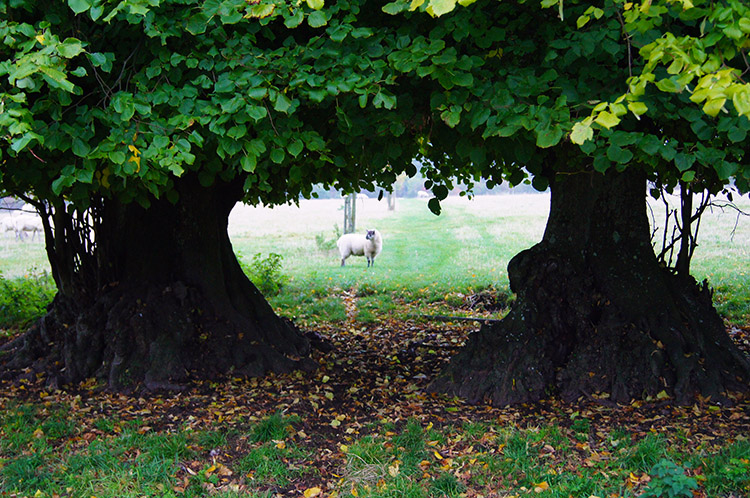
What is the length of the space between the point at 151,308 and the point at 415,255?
15084 millimetres

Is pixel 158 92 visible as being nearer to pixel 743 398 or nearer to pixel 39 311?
pixel 743 398

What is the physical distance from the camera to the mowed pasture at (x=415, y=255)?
11789 millimetres

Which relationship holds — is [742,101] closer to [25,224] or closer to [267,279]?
[267,279]

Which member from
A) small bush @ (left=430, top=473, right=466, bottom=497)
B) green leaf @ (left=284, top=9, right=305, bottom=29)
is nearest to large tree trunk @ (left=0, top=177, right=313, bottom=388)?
small bush @ (left=430, top=473, right=466, bottom=497)

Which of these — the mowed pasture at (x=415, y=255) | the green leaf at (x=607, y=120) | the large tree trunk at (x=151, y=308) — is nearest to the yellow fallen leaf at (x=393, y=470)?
the large tree trunk at (x=151, y=308)

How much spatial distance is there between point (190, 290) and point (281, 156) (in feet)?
11.1

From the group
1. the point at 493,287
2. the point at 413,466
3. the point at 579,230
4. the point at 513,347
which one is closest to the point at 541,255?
the point at 579,230

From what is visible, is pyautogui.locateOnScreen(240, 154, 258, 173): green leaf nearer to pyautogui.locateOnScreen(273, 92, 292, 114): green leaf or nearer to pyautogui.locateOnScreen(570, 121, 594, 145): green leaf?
pyautogui.locateOnScreen(273, 92, 292, 114): green leaf

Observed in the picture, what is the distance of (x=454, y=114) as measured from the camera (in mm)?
3781

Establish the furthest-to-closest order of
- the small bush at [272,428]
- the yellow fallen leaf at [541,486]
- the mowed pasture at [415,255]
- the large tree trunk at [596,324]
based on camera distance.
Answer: the mowed pasture at [415,255] → the large tree trunk at [596,324] → the small bush at [272,428] → the yellow fallen leaf at [541,486]

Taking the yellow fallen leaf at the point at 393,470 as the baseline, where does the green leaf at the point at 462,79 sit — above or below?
above

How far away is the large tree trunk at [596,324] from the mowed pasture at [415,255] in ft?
9.84

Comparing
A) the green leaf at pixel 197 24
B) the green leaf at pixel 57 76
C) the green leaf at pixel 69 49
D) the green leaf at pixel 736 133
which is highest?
the green leaf at pixel 197 24

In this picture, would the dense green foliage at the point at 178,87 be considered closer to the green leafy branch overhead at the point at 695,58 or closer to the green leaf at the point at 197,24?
the green leaf at the point at 197,24
